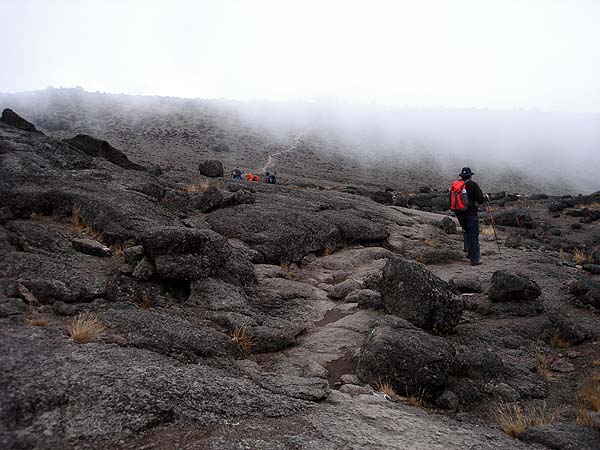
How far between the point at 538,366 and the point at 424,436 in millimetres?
3539

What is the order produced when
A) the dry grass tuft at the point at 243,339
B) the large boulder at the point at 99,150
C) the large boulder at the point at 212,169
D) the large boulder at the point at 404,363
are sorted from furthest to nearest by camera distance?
the large boulder at the point at 212,169 < the large boulder at the point at 99,150 < the dry grass tuft at the point at 243,339 < the large boulder at the point at 404,363

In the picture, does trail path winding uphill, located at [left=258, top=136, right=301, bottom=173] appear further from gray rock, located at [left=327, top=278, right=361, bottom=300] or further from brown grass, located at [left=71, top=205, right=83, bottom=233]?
brown grass, located at [left=71, top=205, right=83, bottom=233]

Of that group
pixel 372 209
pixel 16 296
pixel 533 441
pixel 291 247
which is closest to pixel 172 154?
pixel 372 209

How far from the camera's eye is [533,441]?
4801 millimetres

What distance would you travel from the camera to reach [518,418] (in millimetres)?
5113

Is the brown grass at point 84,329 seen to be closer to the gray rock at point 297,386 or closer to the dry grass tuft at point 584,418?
the gray rock at point 297,386

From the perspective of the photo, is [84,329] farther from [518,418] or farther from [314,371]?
[518,418]

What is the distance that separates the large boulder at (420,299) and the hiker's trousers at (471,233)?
4.21m

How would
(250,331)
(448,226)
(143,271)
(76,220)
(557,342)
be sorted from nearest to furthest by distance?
(250,331) < (143,271) < (557,342) < (76,220) < (448,226)

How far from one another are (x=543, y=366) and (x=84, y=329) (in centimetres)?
688

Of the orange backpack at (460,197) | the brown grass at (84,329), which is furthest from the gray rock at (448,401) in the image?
the orange backpack at (460,197)

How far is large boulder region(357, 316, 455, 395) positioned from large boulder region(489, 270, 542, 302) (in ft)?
11.5

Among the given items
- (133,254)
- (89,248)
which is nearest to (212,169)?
(89,248)

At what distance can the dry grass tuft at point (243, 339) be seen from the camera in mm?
6215
